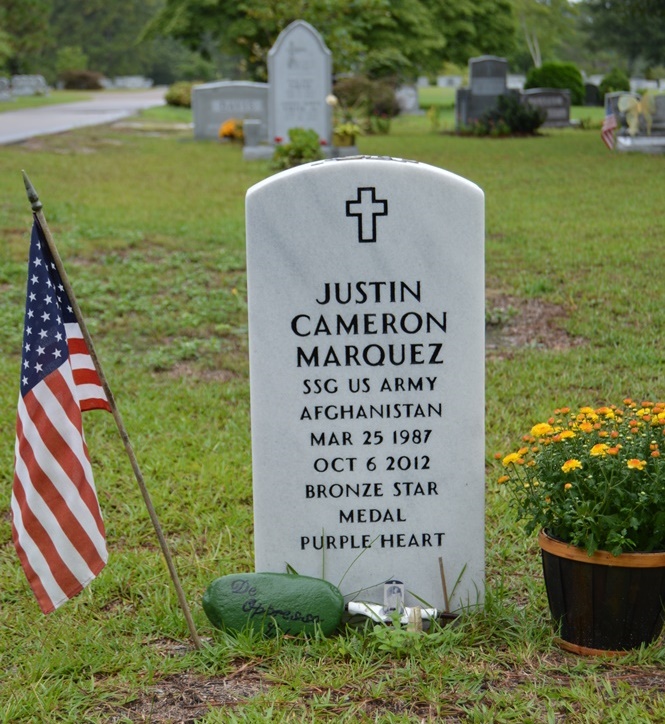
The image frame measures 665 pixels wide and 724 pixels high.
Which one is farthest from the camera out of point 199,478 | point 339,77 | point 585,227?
point 339,77

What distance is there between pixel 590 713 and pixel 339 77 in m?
26.3

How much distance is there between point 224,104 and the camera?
2470 centimetres

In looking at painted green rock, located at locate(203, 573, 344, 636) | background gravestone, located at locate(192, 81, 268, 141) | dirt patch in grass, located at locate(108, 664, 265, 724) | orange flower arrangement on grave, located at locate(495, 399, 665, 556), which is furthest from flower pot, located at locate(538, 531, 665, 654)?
background gravestone, located at locate(192, 81, 268, 141)

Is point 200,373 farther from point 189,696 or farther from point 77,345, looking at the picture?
point 189,696

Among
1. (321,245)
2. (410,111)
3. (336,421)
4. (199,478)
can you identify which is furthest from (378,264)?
(410,111)

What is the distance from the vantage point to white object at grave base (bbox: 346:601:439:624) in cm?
319

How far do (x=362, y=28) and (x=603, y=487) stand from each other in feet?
94.7

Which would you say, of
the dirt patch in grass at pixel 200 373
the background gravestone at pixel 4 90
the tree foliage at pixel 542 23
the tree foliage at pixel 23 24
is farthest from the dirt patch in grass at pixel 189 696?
the tree foliage at pixel 23 24

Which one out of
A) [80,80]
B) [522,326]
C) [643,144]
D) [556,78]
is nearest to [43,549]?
[522,326]

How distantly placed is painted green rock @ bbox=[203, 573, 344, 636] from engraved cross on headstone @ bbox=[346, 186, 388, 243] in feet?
3.57

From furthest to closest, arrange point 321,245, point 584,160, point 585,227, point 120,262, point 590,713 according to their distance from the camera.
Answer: point 584,160 < point 585,227 < point 120,262 < point 321,245 < point 590,713

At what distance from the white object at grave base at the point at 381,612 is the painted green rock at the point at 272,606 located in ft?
0.22

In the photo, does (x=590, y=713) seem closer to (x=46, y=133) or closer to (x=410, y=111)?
(x=46, y=133)

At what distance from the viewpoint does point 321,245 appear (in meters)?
3.10
